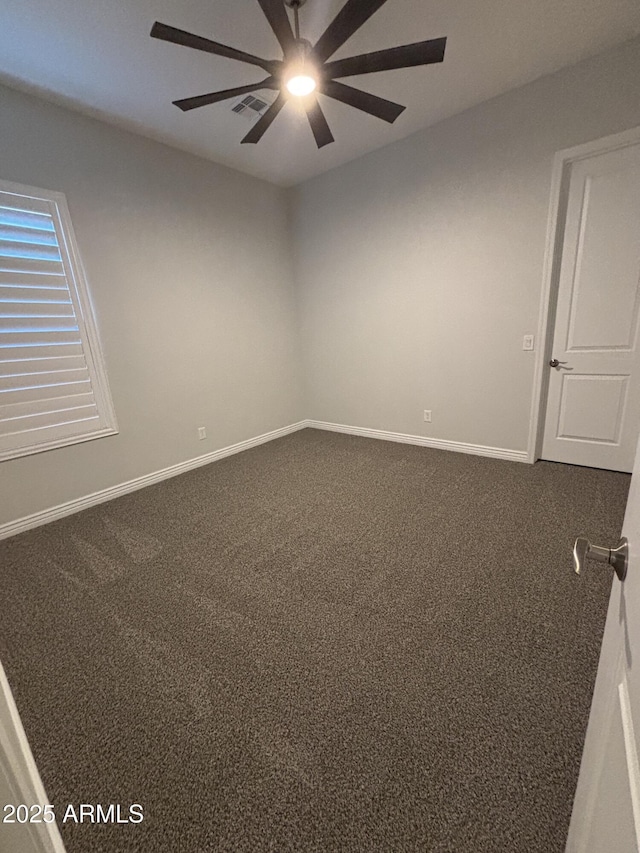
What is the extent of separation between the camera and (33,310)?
95.9 inches

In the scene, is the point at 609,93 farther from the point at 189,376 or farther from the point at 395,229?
the point at 189,376

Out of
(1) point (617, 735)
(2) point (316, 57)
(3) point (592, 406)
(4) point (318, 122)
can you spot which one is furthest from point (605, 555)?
(3) point (592, 406)

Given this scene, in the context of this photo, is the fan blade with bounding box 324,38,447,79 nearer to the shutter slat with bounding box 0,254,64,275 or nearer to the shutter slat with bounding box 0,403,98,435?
the shutter slat with bounding box 0,254,64,275

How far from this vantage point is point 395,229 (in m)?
3.33

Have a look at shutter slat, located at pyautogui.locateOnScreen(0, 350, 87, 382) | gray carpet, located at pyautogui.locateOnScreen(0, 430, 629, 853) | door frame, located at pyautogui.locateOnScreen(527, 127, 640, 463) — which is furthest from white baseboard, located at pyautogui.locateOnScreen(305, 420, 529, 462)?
shutter slat, located at pyautogui.locateOnScreen(0, 350, 87, 382)

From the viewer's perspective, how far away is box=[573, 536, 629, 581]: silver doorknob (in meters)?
0.55

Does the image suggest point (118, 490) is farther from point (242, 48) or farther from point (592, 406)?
point (592, 406)

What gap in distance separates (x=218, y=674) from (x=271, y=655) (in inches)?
8.3

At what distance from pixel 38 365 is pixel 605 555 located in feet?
10.5

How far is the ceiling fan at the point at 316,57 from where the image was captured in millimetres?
1408

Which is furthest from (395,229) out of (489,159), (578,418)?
(578,418)

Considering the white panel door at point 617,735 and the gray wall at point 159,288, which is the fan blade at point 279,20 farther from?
the white panel door at point 617,735

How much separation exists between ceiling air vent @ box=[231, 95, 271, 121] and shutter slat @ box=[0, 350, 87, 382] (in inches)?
82.8

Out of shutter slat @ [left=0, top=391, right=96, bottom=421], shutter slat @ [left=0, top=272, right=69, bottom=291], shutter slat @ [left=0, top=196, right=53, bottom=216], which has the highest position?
shutter slat @ [left=0, top=196, right=53, bottom=216]
